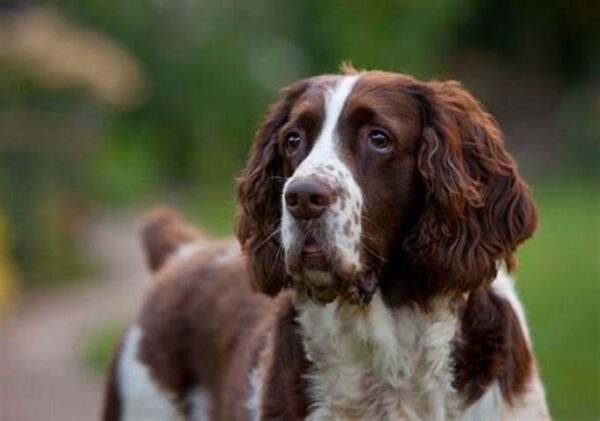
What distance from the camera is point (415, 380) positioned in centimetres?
623

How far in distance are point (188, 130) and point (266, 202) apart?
1981cm

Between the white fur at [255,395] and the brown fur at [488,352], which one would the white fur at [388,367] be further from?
the white fur at [255,395]

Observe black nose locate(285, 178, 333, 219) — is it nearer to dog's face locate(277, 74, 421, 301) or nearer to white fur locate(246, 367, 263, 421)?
dog's face locate(277, 74, 421, 301)

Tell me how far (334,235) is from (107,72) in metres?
12.5

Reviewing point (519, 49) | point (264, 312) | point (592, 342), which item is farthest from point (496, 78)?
point (264, 312)

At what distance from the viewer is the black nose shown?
566 centimetres

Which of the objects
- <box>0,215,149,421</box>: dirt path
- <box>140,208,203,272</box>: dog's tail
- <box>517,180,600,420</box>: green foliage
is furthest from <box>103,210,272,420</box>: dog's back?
<box>0,215,149,421</box>: dirt path

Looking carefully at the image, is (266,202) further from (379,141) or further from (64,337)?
(64,337)

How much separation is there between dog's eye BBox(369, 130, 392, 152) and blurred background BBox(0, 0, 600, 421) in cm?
143

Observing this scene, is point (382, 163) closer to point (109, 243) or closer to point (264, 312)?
point (264, 312)

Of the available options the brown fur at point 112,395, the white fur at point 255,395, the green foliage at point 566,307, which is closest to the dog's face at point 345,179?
the white fur at point 255,395

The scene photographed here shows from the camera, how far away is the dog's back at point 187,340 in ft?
23.6

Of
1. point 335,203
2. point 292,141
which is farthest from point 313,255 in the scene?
point 292,141

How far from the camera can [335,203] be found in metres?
5.70
